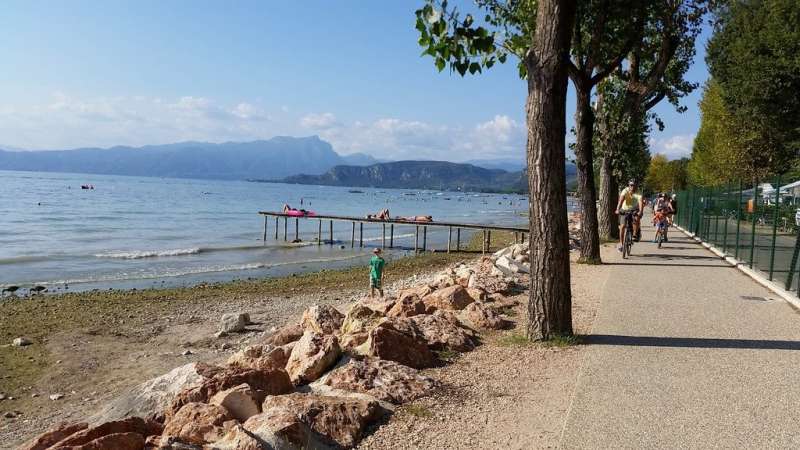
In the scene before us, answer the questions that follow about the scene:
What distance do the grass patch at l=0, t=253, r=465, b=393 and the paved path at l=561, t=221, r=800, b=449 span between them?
27.2 feet

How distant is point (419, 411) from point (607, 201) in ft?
53.4

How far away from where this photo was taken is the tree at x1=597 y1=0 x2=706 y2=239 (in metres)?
15.6

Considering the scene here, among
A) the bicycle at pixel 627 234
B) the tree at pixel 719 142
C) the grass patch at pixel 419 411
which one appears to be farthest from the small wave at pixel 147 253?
the tree at pixel 719 142

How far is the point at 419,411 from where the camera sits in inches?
184

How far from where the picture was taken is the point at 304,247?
33594 mm

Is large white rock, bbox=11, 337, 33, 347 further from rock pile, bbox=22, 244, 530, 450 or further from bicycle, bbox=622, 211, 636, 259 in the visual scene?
bicycle, bbox=622, 211, 636, 259

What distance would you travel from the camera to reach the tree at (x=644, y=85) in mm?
15648

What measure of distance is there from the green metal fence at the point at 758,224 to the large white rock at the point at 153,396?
28.8 ft

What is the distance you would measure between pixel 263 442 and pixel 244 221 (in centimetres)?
4907

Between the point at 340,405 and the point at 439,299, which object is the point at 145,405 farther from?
the point at 439,299

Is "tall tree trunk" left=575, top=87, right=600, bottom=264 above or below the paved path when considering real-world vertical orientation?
above

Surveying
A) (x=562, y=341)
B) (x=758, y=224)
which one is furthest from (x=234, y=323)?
(x=758, y=224)

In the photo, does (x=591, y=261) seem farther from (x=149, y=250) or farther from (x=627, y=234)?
(x=149, y=250)

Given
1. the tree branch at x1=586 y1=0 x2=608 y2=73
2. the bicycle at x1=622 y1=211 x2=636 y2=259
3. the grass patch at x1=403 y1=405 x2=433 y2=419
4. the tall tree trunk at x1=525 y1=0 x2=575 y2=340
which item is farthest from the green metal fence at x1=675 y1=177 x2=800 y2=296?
the grass patch at x1=403 y1=405 x2=433 y2=419
